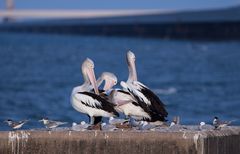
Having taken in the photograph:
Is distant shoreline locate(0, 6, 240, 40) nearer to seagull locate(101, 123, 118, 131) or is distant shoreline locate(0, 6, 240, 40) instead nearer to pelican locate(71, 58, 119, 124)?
pelican locate(71, 58, 119, 124)

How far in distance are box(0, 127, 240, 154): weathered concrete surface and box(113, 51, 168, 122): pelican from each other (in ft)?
3.76

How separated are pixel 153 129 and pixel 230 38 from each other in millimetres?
108963

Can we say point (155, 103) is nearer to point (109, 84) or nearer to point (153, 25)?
point (109, 84)

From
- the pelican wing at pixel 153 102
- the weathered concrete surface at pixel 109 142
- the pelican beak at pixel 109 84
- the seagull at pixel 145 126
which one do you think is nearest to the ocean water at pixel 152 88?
the pelican beak at pixel 109 84

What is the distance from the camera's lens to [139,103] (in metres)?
13.1

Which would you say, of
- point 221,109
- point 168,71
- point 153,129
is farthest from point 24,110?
point 168,71

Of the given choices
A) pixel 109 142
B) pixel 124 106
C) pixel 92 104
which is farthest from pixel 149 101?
pixel 109 142

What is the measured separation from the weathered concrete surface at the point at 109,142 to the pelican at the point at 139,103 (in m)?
1.15

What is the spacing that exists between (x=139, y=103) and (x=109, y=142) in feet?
4.67

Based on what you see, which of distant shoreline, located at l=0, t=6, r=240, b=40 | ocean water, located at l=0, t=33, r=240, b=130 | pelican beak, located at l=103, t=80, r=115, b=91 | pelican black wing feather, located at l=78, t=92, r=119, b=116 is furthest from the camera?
distant shoreline, located at l=0, t=6, r=240, b=40

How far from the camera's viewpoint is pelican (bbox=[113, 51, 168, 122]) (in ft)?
42.9

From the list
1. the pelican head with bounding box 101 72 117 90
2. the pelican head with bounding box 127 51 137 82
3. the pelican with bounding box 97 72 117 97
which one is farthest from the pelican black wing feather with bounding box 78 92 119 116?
the pelican head with bounding box 127 51 137 82

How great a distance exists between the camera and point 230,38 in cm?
12069

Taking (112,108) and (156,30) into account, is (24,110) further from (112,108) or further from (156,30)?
(156,30)
